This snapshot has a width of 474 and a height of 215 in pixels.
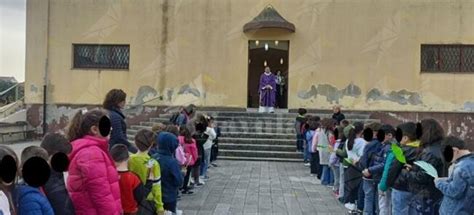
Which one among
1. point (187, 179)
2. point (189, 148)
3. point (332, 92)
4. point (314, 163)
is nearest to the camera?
point (189, 148)

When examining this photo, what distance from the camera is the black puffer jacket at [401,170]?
17.6ft

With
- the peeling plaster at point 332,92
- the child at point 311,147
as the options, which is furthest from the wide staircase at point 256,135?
the child at point 311,147

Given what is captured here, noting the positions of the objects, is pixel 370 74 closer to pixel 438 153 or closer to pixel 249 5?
pixel 249 5

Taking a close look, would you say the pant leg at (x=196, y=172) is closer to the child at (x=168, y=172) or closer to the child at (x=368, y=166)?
the child at (x=168, y=172)

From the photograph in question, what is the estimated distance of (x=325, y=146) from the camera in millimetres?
10383

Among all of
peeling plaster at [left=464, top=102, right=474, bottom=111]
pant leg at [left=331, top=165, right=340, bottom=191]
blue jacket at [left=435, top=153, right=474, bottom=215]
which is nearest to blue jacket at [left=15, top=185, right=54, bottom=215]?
blue jacket at [left=435, top=153, right=474, bottom=215]

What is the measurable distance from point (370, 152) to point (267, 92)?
1235 centimetres

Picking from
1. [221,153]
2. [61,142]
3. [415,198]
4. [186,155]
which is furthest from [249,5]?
[61,142]

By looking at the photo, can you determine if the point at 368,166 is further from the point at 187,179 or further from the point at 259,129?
the point at 259,129

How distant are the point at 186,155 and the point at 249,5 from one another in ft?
40.6

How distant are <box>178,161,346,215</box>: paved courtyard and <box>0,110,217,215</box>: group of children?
2.75m

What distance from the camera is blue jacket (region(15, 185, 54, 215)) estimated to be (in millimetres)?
2980

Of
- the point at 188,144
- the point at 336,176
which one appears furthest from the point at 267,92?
the point at 188,144

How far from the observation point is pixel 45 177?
314 cm
